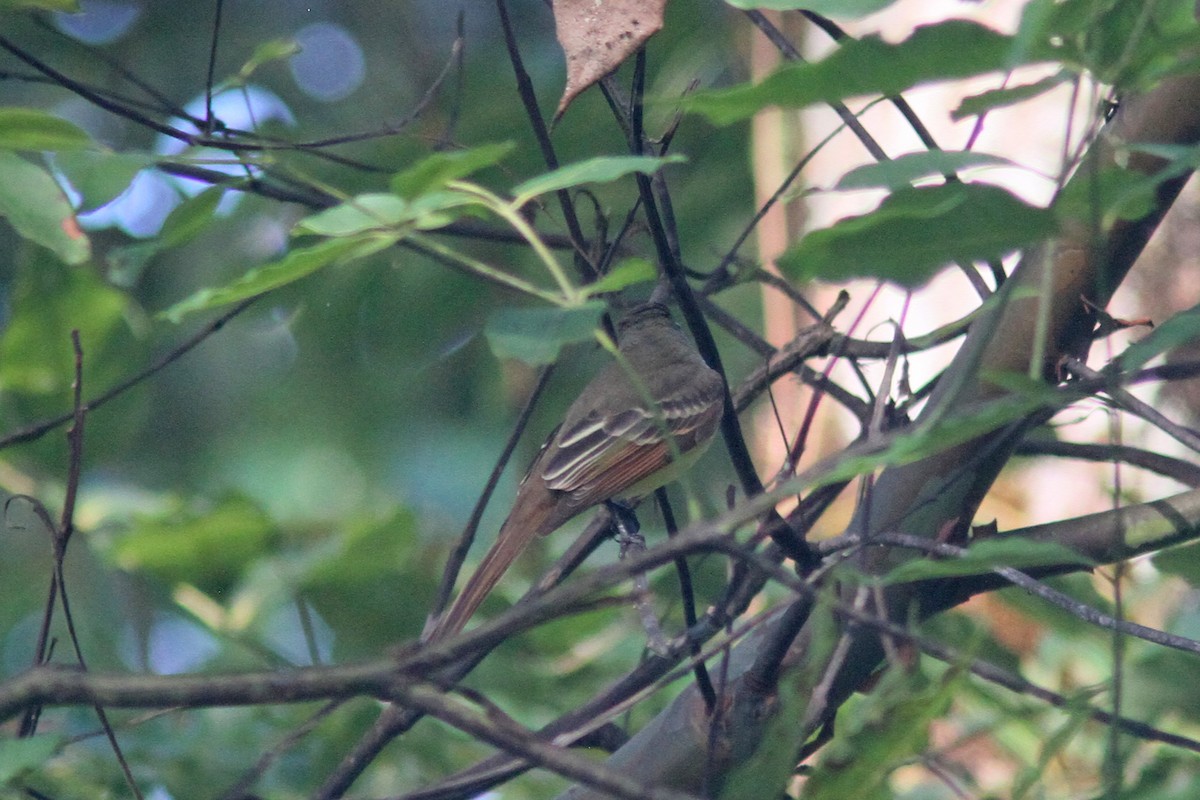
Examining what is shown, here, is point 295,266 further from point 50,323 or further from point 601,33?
point 50,323

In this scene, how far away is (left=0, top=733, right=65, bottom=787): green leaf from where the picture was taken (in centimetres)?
150

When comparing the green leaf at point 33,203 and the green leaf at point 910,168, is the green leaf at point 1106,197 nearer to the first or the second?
the green leaf at point 910,168

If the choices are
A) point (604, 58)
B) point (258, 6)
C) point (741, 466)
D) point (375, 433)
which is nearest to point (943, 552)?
point (741, 466)

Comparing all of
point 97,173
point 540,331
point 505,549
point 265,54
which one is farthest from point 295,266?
point 505,549

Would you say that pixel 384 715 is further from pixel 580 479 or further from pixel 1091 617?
pixel 580 479

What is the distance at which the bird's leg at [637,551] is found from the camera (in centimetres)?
211

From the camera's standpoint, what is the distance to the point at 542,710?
310cm

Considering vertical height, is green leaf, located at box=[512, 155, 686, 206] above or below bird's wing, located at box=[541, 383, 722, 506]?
below

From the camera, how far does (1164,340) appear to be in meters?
1.48

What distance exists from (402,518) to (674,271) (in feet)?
4.24

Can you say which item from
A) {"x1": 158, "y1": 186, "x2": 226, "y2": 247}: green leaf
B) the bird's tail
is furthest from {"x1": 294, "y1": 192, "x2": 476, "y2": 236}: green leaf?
the bird's tail

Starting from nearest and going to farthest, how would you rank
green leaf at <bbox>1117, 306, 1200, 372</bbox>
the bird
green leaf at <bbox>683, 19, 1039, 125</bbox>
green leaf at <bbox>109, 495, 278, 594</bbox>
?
green leaf at <bbox>683, 19, 1039, 125</bbox> → green leaf at <bbox>1117, 306, 1200, 372</bbox> → green leaf at <bbox>109, 495, 278, 594</bbox> → the bird

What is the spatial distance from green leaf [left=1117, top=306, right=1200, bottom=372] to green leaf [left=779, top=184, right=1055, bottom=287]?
0.40 meters

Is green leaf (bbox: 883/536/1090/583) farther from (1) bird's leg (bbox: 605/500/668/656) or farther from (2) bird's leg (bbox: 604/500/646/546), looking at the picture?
(2) bird's leg (bbox: 604/500/646/546)
